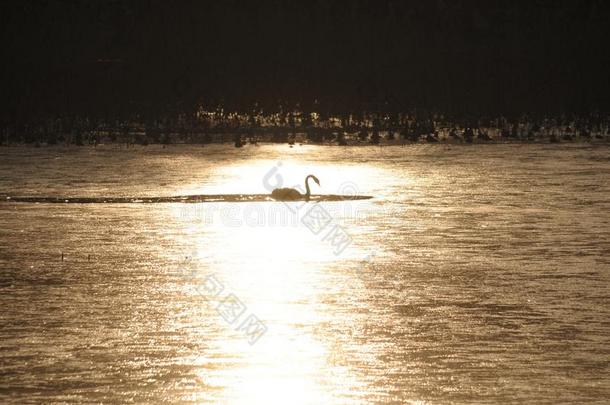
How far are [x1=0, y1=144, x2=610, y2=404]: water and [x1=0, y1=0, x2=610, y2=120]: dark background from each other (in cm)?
2084

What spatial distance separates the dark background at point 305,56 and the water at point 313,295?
20844mm

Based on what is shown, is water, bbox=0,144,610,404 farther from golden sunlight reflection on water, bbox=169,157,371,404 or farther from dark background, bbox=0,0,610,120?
dark background, bbox=0,0,610,120

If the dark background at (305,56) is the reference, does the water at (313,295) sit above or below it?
below

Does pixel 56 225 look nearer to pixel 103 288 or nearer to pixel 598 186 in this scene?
pixel 103 288

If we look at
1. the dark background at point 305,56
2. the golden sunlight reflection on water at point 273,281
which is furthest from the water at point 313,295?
the dark background at point 305,56

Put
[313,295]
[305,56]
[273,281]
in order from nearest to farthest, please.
Answer: [313,295] → [273,281] → [305,56]

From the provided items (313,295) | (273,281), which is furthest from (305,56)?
(313,295)

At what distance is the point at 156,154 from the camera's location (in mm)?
24844

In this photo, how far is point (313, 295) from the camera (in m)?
10.3

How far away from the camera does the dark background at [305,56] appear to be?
41500 mm

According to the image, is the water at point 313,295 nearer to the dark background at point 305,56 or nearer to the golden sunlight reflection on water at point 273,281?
the golden sunlight reflection on water at point 273,281

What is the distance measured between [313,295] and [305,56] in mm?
43631

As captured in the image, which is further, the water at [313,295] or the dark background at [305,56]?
the dark background at [305,56]

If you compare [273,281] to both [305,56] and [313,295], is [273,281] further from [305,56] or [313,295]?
[305,56]
